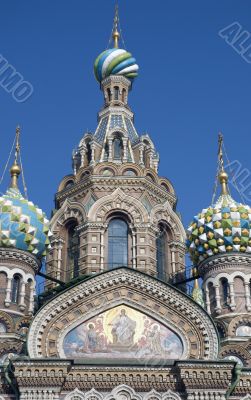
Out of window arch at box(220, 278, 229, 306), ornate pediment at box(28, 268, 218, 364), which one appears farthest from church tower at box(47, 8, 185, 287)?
ornate pediment at box(28, 268, 218, 364)

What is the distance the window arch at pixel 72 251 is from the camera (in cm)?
2061

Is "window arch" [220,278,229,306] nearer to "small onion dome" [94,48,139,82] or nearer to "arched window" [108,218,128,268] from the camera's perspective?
"arched window" [108,218,128,268]

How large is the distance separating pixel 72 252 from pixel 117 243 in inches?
50.7

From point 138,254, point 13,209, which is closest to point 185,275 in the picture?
point 138,254

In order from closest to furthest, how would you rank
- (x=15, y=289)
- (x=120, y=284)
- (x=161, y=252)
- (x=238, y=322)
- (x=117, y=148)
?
1. (x=120, y=284)
2. (x=238, y=322)
3. (x=15, y=289)
4. (x=161, y=252)
5. (x=117, y=148)

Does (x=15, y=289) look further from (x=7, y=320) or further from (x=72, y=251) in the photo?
(x=72, y=251)

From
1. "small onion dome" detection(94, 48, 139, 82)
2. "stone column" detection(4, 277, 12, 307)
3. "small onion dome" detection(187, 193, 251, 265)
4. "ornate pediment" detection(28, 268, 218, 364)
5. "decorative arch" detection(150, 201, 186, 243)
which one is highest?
"small onion dome" detection(94, 48, 139, 82)

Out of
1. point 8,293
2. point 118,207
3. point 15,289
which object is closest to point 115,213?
point 118,207

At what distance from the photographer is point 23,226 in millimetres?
18922

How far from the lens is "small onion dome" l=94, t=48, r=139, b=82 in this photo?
25.9 metres

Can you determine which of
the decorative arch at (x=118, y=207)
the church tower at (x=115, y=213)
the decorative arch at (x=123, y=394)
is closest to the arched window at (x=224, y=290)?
the church tower at (x=115, y=213)

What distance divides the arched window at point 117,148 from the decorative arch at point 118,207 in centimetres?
178

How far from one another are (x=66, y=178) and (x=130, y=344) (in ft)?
25.8

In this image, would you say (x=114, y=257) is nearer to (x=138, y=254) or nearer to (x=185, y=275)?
(x=138, y=254)
